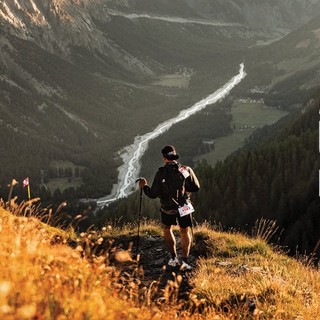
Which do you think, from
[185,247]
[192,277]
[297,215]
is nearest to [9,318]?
[192,277]

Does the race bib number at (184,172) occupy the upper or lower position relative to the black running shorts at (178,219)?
upper

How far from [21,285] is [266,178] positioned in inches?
4610

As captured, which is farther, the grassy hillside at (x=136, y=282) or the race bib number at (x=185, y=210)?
the race bib number at (x=185, y=210)

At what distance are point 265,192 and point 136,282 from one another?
107m

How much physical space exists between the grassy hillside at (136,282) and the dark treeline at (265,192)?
248ft

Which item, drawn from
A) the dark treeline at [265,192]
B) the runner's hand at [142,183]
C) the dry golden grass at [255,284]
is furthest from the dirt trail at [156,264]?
the dark treeline at [265,192]

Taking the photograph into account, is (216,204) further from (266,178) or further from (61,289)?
(61,289)

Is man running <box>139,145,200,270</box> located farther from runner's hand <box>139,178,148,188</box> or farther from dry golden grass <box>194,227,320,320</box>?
dry golden grass <box>194,227,320,320</box>

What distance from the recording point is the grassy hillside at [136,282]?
6.33 metres

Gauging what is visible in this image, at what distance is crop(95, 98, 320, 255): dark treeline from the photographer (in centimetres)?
10181

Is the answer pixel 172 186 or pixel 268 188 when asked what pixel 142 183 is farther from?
pixel 268 188

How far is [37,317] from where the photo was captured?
19.7 feet

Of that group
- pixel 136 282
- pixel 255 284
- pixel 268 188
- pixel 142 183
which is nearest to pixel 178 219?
pixel 142 183

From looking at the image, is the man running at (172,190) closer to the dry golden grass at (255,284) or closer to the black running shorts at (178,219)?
the black running shorts at (178,219)
